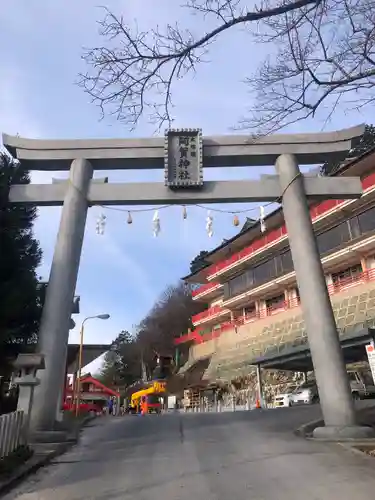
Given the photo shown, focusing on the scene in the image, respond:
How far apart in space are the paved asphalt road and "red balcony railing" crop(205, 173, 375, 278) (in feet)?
58.5

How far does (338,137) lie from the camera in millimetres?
13625

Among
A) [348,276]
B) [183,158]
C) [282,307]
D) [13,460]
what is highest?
[348,276]

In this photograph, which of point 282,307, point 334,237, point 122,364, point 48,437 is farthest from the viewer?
point 122,364

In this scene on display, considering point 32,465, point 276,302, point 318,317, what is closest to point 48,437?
point 32,465

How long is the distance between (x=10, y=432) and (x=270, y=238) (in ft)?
93.1

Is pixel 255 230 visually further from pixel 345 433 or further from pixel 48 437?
pixel 48 437

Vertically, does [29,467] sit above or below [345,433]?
below

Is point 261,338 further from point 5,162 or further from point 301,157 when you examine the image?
point 5,162

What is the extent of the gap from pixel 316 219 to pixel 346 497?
25.2 m

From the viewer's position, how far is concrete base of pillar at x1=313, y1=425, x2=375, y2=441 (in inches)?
397

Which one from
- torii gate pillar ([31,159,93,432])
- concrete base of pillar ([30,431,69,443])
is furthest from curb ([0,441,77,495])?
torii gate pillar ([31,159,93,432])

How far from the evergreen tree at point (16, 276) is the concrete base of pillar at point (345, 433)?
7722mm

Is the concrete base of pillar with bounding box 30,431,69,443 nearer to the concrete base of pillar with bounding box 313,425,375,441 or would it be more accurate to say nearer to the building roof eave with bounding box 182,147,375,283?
the concrete base of pillar with bounding box 313,425,375,441

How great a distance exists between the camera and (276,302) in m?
36.8
